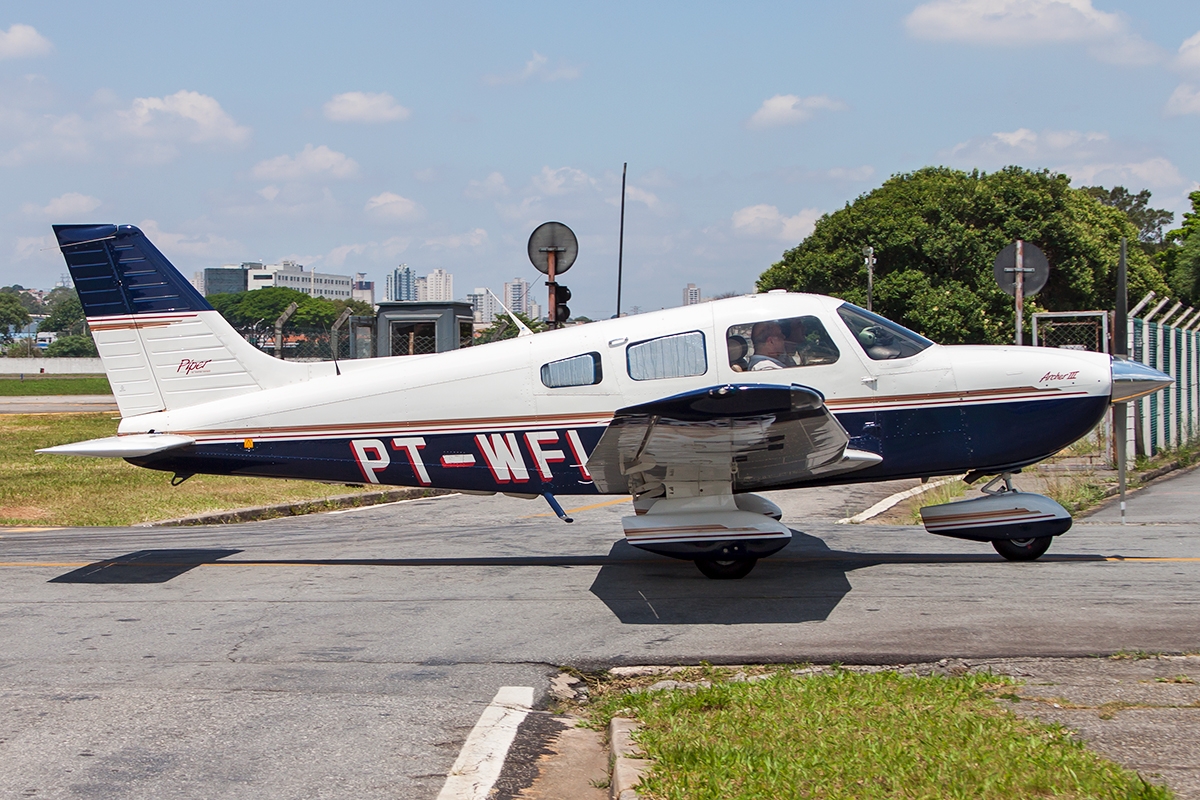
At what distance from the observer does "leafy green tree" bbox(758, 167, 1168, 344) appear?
45688 millimetres

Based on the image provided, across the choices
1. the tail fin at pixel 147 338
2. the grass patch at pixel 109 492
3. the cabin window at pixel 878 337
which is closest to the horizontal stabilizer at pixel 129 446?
the tail fin at pixel 147 338

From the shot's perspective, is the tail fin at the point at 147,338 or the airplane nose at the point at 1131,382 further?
the tail fin at the point at 147,338

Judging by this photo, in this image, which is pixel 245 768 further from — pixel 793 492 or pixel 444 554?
pixel 793 492

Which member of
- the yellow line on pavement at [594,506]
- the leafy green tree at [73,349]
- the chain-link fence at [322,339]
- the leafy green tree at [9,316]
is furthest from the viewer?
the leafy green tree at [9,316]

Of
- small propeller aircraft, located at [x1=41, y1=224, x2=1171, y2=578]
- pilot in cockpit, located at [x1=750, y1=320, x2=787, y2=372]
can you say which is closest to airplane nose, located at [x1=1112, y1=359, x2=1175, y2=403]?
small propeller aircraft, located at [x1=41, y1=224, x2=1171, y2=578]

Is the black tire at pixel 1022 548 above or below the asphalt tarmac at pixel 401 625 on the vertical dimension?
above

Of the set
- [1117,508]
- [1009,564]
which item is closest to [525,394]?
[1009,564]

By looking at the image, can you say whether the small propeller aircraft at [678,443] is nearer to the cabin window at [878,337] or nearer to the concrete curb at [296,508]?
the cabin window at [878,337]

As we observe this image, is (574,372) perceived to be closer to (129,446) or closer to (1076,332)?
(129,446)

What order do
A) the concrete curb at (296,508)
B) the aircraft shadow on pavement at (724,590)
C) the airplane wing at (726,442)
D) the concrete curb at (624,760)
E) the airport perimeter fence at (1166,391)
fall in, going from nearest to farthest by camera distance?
the concrete curb at (624,760) < the airplane wing at (726,442) < the aircraft shadow on pavement at (724,590) < the concrete curb at (296,508) < the airport perimeter fence at (1166,391)

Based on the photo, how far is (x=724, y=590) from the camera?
811cm

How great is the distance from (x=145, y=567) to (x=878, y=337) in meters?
7.02

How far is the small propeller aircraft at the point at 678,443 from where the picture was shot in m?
8.34

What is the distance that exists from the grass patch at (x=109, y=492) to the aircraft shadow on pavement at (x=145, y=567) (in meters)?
2.82
